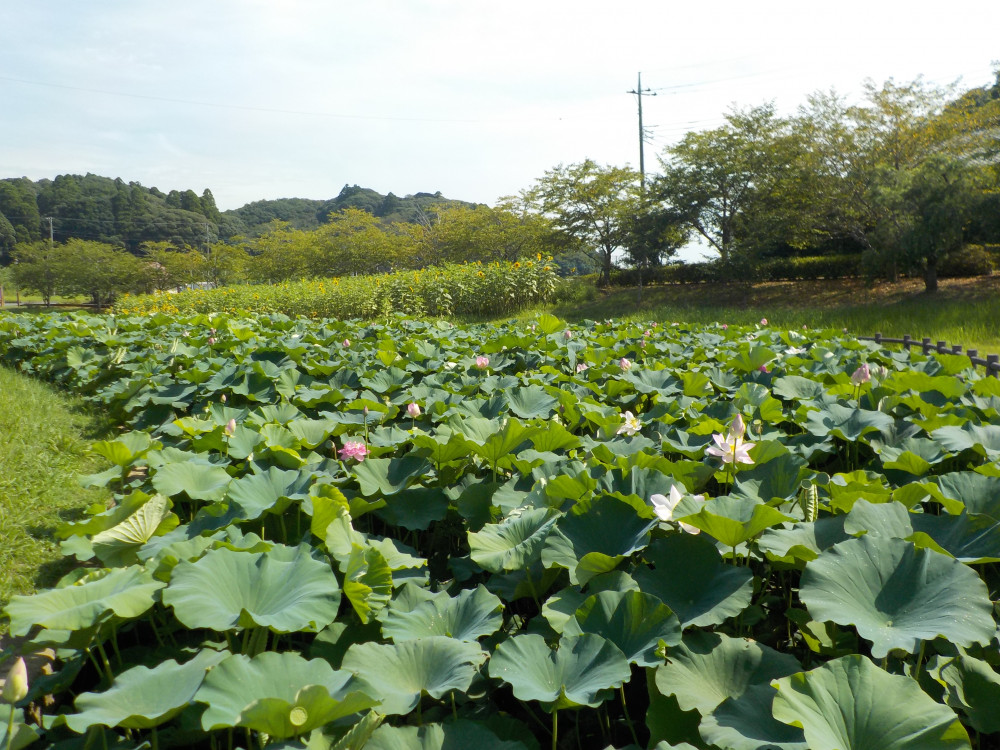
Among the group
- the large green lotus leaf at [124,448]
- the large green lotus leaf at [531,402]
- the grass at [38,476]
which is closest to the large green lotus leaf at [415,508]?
the large green lotus leaf at [531,402]

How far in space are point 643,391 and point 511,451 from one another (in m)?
0.96

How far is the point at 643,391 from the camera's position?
2713 mm

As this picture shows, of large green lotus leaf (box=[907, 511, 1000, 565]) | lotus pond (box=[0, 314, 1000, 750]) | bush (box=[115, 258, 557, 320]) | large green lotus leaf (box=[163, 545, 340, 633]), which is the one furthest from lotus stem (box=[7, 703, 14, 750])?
bush (box=[115, 258, 557, 320])

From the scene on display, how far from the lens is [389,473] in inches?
74.5

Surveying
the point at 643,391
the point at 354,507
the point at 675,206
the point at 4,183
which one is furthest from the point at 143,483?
the point at 4,183

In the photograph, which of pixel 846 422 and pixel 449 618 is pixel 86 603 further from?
pixel 846 422

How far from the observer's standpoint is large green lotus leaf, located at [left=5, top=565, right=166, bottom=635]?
46.3 inches

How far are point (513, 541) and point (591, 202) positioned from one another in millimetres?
20319

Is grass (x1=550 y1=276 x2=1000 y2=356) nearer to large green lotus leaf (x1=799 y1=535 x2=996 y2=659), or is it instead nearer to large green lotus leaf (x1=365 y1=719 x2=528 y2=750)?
large green lotus leaf (x1=799 y1=535 x2=996 y2=659)

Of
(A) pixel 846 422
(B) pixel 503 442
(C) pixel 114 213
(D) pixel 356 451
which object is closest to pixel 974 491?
(A) pixel 846 422

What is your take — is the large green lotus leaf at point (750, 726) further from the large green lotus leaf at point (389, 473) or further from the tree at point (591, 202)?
the tree at point (591, 202)

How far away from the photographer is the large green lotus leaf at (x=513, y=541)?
1.34m

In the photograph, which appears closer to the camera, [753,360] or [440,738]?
[440,738]

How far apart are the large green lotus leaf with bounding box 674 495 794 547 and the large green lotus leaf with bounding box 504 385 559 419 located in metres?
1.18
